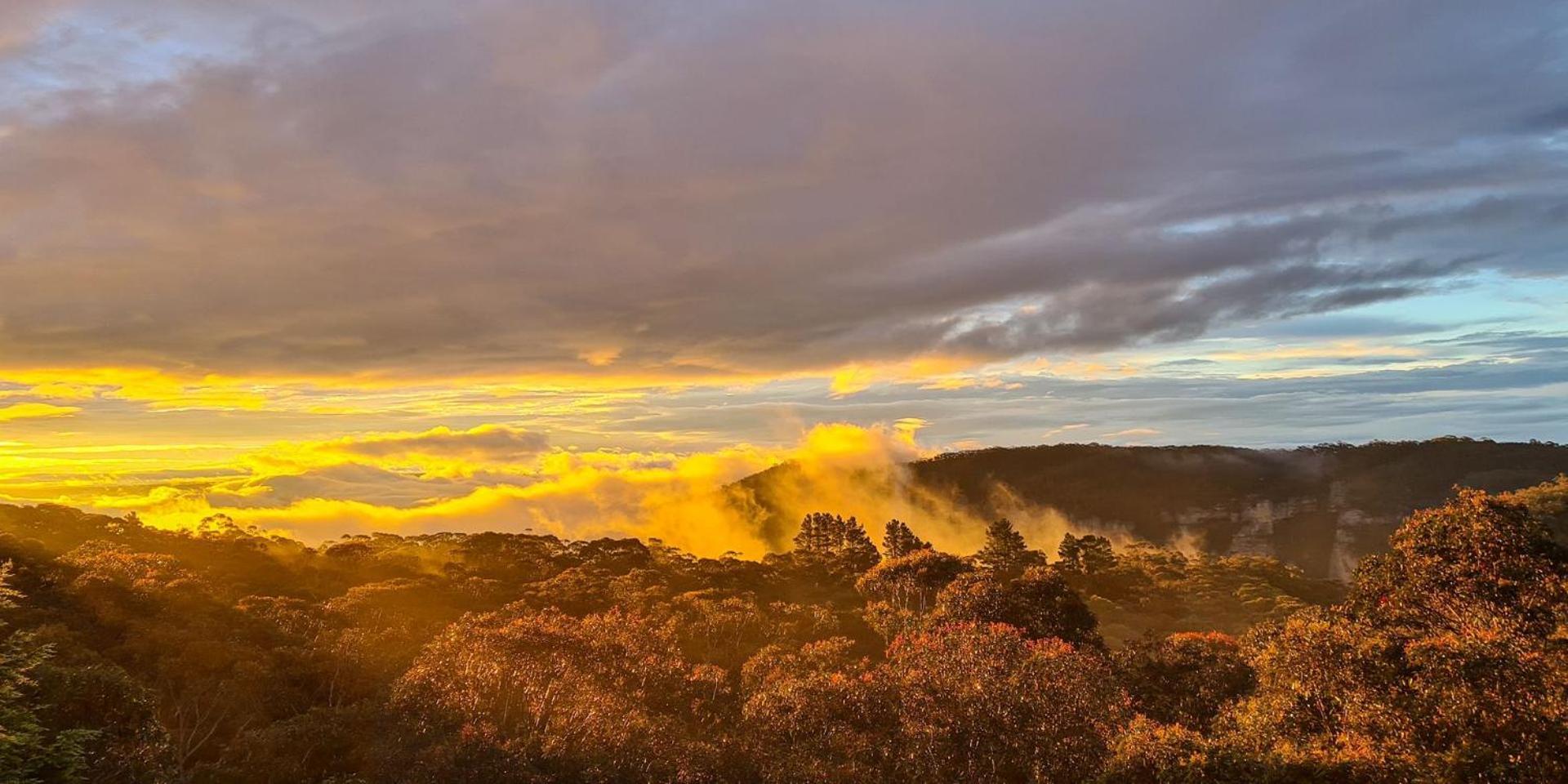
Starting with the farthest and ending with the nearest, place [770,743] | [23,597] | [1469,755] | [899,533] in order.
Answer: [899,533]
[23,597]
[770,743]
[1469,755]

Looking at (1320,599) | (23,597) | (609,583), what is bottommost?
(1320,599)

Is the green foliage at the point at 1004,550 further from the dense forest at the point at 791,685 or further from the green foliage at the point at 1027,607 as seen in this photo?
the green foliage at the point at 1027,607

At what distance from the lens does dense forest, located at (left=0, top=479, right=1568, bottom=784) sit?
17859 millimetres

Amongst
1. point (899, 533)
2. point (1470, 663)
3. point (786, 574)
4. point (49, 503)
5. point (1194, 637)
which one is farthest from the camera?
point (899, 533)

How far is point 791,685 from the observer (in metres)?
25.9

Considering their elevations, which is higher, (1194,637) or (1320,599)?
(1194,637)

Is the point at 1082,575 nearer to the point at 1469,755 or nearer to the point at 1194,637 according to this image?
the point at 1194,637

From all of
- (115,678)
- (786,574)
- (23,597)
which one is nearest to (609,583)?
(786,574)

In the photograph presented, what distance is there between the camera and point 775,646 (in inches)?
1403

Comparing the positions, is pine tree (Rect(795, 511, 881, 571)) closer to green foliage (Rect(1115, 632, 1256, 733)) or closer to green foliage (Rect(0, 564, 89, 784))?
green foliage (Rect(1115, 632, 1256, 733))

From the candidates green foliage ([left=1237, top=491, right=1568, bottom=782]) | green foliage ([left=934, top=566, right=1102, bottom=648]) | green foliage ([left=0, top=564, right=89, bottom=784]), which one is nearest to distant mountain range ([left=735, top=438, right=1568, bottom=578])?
green foliage ([left=934, top=566, right=1102, bottom=648])

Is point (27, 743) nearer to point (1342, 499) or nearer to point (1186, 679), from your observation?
point (1186, 679)

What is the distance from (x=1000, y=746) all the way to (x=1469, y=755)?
10055mm

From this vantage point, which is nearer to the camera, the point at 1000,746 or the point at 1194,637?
the point at 1000,746
